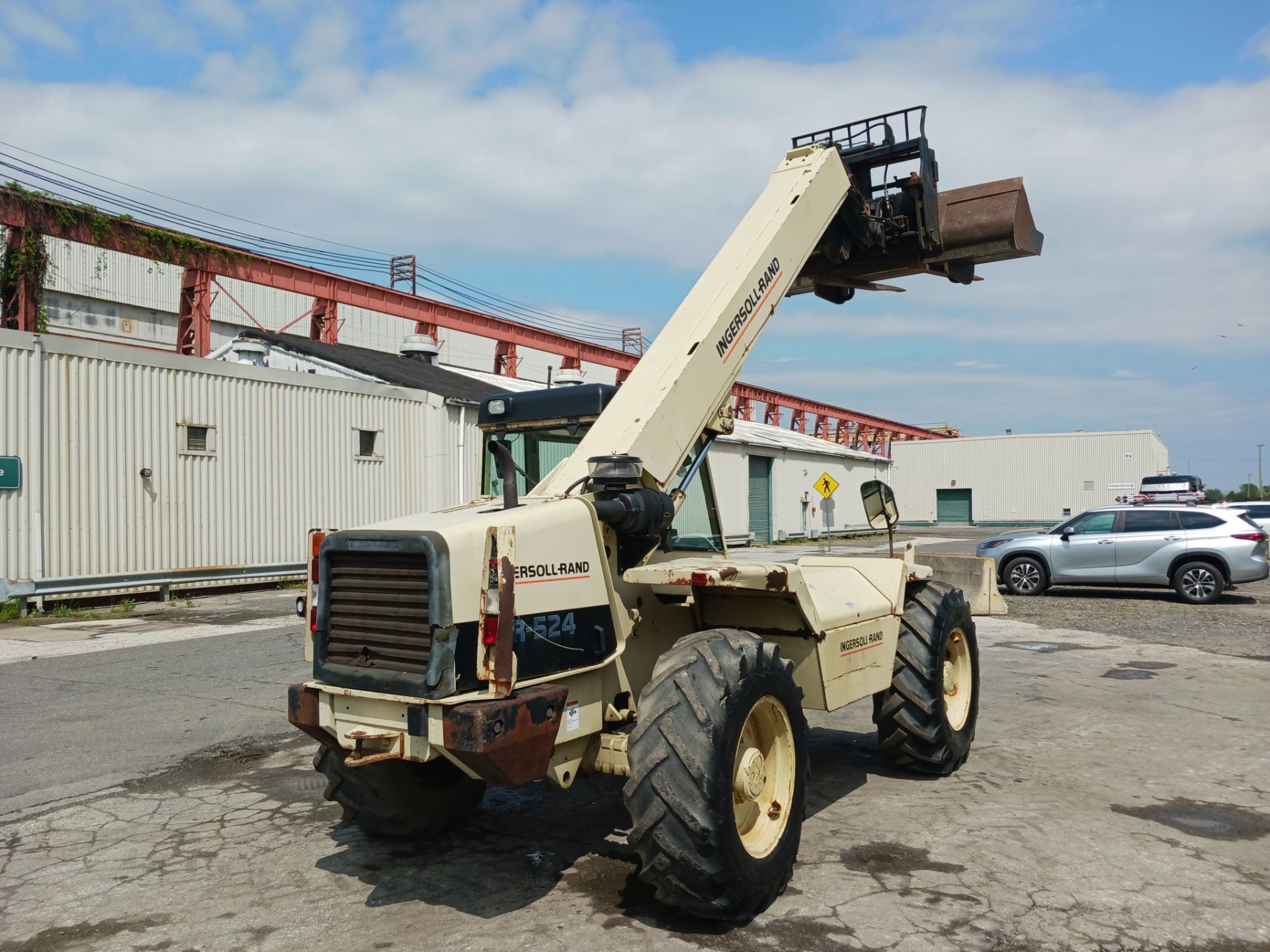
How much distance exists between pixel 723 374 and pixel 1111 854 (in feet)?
10.5

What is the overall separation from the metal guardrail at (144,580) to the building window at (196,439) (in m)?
2.03

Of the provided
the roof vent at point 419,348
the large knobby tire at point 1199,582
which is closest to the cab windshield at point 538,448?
the large knobby tire at point 1199,582

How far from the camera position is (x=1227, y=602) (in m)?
17.1

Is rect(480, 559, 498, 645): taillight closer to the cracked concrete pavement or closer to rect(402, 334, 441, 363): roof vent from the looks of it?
the cracked concrete pavement

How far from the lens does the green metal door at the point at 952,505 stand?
55125mm

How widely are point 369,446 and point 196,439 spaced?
13.4ft

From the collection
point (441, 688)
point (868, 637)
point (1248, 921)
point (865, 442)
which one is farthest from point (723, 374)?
point (865, 442)

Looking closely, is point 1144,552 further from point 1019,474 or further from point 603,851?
point 1019,474

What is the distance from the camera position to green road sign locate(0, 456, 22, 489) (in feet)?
48.1

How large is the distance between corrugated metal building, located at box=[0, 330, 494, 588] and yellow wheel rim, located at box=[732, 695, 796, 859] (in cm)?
1299

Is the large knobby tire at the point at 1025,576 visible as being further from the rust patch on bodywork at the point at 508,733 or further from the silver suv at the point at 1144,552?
the rust patch on bodywork at the point at 508,733

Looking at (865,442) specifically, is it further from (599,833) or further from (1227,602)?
(599,833)

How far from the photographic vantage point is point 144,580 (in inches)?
657

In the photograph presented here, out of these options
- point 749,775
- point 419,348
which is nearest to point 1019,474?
point 419,348
